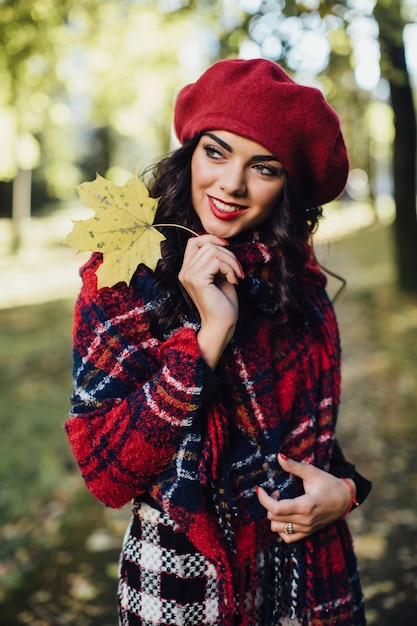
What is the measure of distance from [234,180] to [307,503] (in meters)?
0.86

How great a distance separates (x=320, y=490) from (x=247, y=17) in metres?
4.29

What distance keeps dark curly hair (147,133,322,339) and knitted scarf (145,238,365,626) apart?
0.04 metres

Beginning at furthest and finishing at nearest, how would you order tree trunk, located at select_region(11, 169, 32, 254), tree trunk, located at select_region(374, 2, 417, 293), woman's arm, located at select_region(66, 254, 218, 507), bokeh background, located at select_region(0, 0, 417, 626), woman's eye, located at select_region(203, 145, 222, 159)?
tree trunk, located at select_region(11, 169, 32, 254) < tree trunk, located at select_region(374, 2, 417, 293) < bokeh background, located at select_region(0, 0, 417, 626) < woman's eye, located at select_region(203, 145, 222, 159) < woman's arm, located at select_region(66, 254, 218, 507)

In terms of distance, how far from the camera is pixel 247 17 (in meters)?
4.73

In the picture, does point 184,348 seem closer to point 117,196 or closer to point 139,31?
point 117,196

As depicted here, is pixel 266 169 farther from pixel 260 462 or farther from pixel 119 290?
pixel 260 462

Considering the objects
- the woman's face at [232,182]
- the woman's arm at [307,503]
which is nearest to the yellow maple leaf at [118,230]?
the woman's face at [232,182]

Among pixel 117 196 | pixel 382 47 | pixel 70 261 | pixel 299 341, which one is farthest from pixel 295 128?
pixel 70 261

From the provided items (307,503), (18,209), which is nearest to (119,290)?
(307,503)

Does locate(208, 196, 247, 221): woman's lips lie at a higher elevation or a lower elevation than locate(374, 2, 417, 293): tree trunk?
higher

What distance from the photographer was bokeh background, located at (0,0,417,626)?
3.21 metres

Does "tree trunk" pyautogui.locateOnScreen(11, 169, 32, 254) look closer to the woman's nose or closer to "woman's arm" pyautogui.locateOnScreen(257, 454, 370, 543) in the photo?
the woman's nose

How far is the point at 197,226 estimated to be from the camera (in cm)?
161

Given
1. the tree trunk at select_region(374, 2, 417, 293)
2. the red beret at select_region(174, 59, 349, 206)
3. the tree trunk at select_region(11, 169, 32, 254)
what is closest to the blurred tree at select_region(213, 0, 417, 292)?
the tree trunk at select_region(374, 2, 417, 293)
